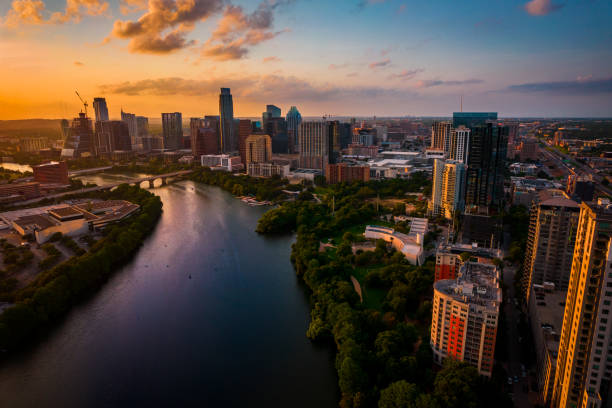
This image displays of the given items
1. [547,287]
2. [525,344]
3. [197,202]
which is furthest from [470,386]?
[197,202]

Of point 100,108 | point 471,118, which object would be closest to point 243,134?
point 471,118

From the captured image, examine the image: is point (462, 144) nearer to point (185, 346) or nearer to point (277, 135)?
point (185, 346)

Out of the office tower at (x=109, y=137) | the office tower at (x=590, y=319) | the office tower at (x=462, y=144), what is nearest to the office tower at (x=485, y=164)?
the office tower at (x=462, y=144)

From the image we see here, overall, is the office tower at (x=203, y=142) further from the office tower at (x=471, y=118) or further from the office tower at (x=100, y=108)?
the office tower at (x=471, y=118)

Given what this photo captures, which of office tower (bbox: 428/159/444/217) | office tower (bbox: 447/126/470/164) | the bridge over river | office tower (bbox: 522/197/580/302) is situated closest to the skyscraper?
the bridge over river

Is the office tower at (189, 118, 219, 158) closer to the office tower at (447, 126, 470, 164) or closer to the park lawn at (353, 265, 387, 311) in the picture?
the office tower at (447, 126, 470, 164)
